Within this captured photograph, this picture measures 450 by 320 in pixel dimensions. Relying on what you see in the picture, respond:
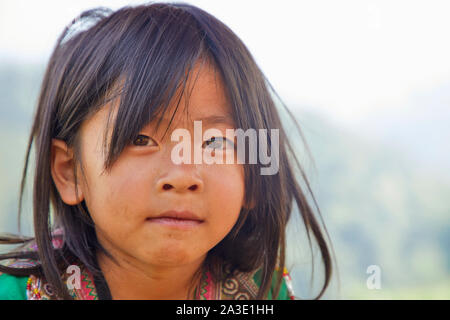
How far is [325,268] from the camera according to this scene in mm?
1187

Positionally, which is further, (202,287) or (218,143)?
(202,287)

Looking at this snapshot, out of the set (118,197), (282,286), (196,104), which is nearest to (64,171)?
(118,197)

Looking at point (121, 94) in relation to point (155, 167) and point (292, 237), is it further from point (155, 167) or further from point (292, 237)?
point (292, 237)

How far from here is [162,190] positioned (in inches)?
34.4

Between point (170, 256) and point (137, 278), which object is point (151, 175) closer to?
point (170, 256)

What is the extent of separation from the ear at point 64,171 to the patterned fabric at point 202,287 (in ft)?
0.44

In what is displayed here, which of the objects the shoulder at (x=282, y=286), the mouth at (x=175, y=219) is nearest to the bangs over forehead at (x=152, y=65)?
the mouth at (x=175, y=219)

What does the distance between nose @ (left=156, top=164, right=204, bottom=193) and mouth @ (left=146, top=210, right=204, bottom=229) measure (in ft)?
0.13

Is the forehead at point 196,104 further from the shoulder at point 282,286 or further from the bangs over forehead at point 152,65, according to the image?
the shoulder at point 282,286

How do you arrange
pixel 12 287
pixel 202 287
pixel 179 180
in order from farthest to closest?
pixel 202 287 < pixel 12 287 < pixel 179 180

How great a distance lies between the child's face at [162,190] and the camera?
34.5 inches

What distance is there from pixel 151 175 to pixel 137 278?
280 mm

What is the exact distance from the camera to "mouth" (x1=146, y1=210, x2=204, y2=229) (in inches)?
34.9
